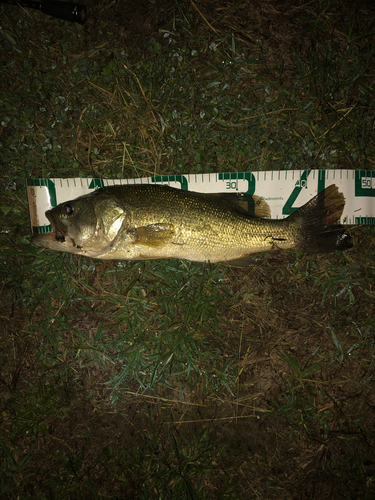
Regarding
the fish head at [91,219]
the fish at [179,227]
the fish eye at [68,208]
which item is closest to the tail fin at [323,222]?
the fish at [179,227]

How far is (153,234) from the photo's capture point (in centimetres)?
273

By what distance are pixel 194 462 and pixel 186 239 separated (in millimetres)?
2444

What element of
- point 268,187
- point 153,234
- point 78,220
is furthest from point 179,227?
point 268,187

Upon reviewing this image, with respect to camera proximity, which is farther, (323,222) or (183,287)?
(183,287)

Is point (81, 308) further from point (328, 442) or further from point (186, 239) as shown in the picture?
point (328, 442)

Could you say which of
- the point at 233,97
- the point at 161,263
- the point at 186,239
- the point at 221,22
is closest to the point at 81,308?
the point at 161,263

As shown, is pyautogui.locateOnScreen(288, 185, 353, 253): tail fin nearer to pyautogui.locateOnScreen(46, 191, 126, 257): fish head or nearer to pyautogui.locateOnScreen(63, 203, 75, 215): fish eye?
pyautogui.locateOnScreen(46, 191, 126, 257): fish head

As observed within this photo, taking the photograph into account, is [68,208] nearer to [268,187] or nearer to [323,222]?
[268,187]

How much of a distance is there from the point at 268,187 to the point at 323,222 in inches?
27.0

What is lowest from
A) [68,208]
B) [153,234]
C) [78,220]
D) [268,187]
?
[153,234]

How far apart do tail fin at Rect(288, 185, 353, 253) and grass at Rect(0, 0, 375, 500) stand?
31 centimetres

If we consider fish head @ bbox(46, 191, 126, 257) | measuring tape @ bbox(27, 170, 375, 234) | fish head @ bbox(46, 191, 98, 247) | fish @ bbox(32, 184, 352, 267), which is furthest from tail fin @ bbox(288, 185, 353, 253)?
fish head @ bbox(46, 191, 98, 247)

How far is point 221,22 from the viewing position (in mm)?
3270

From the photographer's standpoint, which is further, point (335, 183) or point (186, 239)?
point (335, 183)
